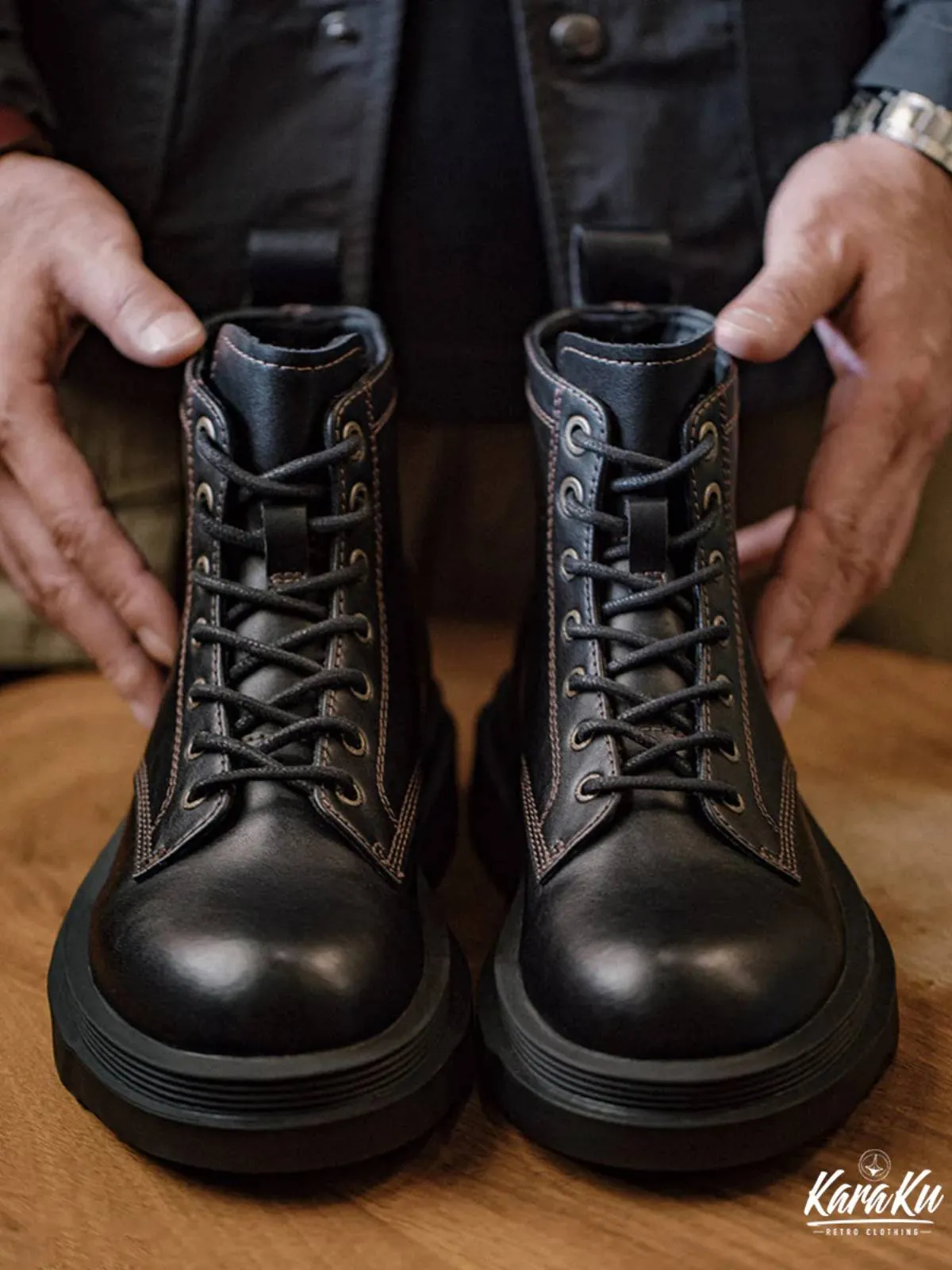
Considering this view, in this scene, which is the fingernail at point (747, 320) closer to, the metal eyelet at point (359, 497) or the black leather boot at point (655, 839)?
the black leather boot at point (655, 839)

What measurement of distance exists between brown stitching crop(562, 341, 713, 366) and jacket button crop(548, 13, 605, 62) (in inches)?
11.8

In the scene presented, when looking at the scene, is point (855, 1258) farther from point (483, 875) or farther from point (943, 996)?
point (483, 875)

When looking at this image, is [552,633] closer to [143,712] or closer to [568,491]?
[568,491]

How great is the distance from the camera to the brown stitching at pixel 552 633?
0.70 metres

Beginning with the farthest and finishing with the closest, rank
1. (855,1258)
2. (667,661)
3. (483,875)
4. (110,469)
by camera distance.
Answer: (110,469), (483,875), (667,661), (855,1258)

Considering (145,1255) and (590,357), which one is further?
(590,357)

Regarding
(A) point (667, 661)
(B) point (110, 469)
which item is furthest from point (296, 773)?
(B) point (110, 469)

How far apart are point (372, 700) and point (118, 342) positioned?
0.94 ft

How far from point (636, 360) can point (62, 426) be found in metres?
0.41

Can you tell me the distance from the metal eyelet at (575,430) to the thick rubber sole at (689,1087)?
0.29m

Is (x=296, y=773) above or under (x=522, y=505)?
A: above

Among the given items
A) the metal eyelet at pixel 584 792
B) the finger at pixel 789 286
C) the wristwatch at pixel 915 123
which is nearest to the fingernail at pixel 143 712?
the metal eyelet at pixel 584 792

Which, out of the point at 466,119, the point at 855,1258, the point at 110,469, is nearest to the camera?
the point at 855,1258

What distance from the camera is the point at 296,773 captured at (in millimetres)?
649
